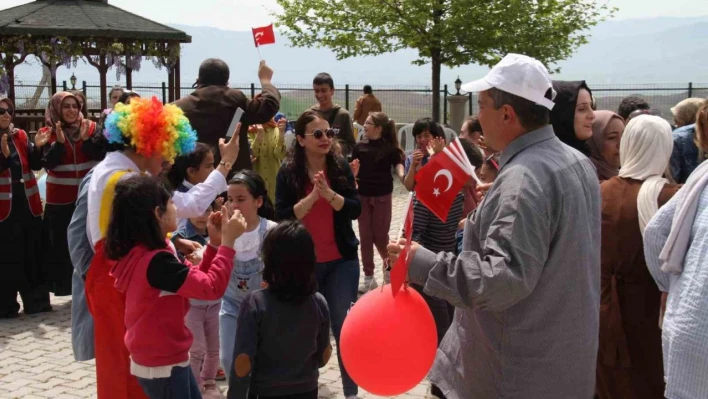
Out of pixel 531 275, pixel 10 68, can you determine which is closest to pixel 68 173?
pixel 531 275

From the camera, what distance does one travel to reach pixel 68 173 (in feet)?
26.5

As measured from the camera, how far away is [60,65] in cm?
1952

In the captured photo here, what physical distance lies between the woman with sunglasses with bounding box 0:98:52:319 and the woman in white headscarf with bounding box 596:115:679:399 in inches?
224

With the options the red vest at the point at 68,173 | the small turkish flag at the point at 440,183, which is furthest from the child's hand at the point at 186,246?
the red vest at the point at 68,173

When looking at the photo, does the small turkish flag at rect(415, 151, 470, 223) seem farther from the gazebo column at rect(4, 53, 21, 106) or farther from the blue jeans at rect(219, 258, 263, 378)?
the gazebo column at rect(4, 53, 21, 106)

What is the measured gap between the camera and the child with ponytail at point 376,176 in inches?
342

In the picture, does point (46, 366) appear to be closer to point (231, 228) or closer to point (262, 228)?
point (262, 228)

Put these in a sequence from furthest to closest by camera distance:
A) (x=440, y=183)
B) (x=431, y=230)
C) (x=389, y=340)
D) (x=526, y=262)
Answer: (x=431, y=230) → (x=440, y=183) → (x=389, y=340) → (x=526, y=262)

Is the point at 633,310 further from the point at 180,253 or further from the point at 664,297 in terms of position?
the point at 180,253

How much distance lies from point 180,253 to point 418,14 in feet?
59.1

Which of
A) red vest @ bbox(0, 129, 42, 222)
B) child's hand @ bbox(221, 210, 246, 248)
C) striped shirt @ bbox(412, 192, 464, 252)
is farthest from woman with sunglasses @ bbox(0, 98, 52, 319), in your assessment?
child's hand @ bbox(221, 210, 246, 248)

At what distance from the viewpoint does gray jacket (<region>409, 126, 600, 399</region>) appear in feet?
9.43

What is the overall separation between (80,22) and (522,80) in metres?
18.1

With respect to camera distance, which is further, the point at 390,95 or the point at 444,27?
the point at 390,95
